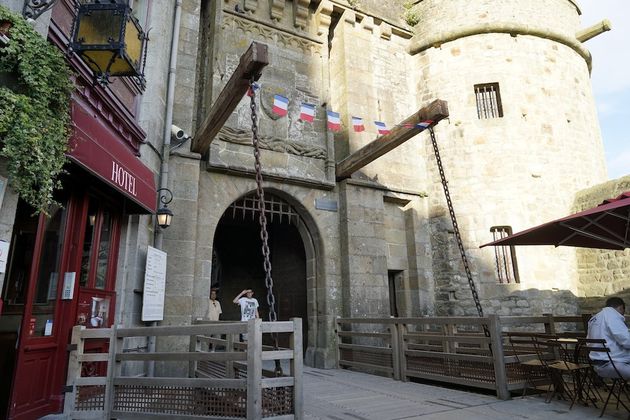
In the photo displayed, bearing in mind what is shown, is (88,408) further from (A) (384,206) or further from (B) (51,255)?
(A) (384,206)

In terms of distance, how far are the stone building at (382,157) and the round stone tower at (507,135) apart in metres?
0.04

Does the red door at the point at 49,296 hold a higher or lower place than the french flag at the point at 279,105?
lower

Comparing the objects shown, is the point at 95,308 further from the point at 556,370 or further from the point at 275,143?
the point at 556,370

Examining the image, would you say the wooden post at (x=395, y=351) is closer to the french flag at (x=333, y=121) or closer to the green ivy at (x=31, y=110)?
the french flag at (x=333, y=121)

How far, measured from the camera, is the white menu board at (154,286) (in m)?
6.05

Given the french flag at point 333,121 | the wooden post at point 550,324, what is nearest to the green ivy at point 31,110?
the french flag at point 333,121

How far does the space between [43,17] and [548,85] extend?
439 inches

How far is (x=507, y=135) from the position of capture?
10.3 m

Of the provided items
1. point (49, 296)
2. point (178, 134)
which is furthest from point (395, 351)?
point (178, 134)

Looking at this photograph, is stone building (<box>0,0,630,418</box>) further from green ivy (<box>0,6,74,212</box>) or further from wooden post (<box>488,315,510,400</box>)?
wooden post (<box>488,315,510,400</box>)

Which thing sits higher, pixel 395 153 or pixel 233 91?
pixel 395 153

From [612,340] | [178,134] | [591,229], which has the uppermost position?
[178,134]

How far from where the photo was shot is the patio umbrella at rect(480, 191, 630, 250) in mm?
4832

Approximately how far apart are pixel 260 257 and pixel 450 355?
8039 millimetres
